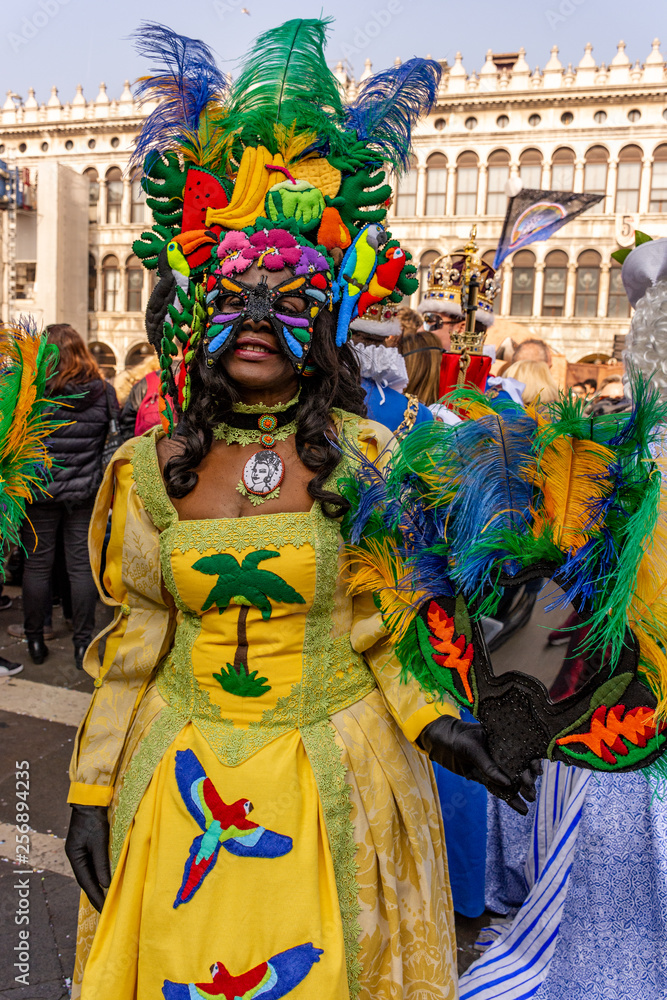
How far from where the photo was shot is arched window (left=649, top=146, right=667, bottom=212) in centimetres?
2448

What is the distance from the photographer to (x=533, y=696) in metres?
1.26

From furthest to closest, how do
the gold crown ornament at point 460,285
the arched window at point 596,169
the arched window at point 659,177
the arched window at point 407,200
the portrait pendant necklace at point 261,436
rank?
the arched window at point 407,200 < the arched window at point 596,169 < the arched window at point 659,177 < the gold crown ornament at point 460,285 < the portrait pendant necklace at point 261,436

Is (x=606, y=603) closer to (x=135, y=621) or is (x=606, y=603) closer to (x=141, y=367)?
(x=135, y=621)

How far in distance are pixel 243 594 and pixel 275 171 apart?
3.22 feet

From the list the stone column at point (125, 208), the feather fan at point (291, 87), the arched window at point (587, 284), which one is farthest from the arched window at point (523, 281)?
the feather fan at point (291, 87)

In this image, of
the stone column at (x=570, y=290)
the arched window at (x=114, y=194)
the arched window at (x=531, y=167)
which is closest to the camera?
the stone column at (x=570, y=290)

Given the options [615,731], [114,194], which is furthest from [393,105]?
[114,194]

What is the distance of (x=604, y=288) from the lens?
24.5m

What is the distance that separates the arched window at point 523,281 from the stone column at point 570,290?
1.16 metres

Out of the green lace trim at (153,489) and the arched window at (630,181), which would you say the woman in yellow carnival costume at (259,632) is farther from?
the arched window at (630,181)

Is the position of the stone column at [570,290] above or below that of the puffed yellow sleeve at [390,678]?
above

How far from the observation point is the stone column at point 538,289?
82.7 ft

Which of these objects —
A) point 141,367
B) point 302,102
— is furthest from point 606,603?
point 141,367

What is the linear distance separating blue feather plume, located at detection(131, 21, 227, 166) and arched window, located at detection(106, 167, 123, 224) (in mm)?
31441
